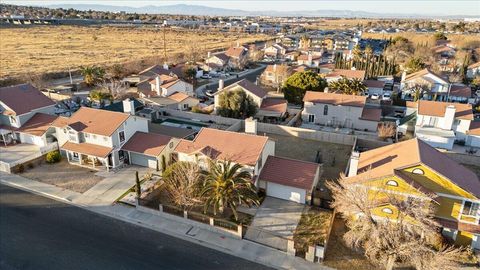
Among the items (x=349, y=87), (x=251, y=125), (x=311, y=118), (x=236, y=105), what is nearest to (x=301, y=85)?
(x=349, y=87)

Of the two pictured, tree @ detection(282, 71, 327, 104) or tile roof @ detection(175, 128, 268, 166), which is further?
tree @ detection(282, 71, 327, 104)

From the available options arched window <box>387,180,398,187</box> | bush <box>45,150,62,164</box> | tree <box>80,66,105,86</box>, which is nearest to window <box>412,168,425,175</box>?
arched window <box>387,180,398,187</box>

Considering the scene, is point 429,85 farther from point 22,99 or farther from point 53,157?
point 22,99

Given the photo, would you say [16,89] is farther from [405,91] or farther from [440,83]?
[440,83]

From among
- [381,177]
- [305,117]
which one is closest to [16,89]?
[305,117]

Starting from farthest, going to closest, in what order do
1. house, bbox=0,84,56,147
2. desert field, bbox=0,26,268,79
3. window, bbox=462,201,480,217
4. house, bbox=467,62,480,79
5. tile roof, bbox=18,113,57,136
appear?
desert field, bbox=0,26,268,79 → house, bbox=467,62,480,79 → house, bbox=0,84,56,147 → tile roof, bbox=18,113,57,136 → window, bbox=462,201,480,217

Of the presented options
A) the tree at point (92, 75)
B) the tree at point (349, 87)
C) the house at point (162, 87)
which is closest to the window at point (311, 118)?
the tree at point (349, 87)

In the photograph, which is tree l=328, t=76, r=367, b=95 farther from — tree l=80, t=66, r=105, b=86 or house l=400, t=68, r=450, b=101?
tree l=80, t=66, r=105, b=86
